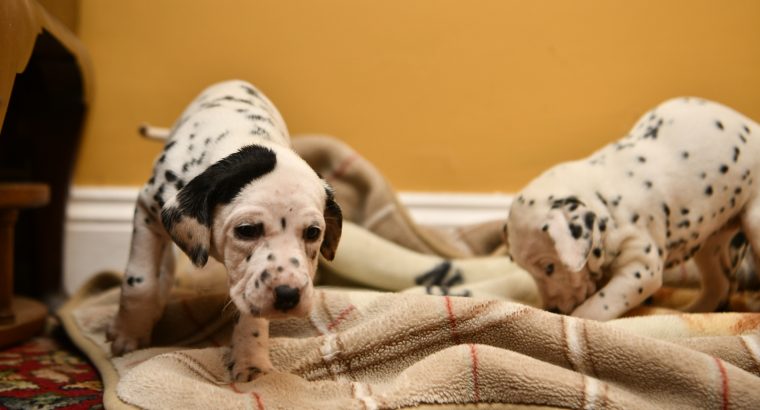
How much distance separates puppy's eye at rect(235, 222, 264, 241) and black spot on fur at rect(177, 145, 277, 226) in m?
0.07

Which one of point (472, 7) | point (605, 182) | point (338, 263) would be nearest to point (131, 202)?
point (338, 263)

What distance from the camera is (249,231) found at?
4.39 ft

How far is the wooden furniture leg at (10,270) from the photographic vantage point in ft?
6.08

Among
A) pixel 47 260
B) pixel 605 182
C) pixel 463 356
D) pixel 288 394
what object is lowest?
pixel 47 260

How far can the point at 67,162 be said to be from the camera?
2553 mm

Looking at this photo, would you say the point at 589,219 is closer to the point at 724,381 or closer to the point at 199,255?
the point at 724,381

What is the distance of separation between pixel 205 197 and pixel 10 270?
0.88 meters

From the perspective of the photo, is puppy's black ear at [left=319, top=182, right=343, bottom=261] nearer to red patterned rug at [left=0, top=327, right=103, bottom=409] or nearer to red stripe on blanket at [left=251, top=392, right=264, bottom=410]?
red stripe on blanket at [left=251, top=392, right=264, bottom=410]

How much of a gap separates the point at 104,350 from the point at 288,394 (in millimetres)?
613

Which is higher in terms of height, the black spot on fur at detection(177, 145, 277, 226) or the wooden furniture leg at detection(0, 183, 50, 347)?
the black spot on fur at detection(177, 145, 277, 226)

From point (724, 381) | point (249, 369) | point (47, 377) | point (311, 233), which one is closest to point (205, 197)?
point (311, 233)

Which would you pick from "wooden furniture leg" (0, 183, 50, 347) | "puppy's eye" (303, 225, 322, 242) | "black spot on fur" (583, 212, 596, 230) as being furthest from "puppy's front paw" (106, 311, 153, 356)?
"black spot on fur" (583, 212, 596, 230)

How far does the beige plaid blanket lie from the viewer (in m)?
1.27

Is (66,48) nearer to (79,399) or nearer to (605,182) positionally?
(79,399)
